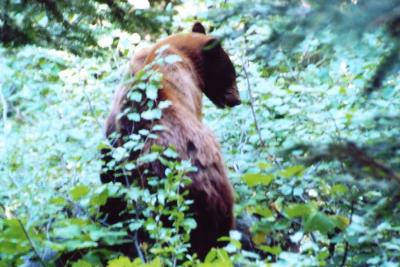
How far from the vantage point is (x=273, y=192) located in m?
4.69

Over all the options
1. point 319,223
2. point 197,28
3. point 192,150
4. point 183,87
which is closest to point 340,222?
point 319,223

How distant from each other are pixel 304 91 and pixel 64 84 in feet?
8.53

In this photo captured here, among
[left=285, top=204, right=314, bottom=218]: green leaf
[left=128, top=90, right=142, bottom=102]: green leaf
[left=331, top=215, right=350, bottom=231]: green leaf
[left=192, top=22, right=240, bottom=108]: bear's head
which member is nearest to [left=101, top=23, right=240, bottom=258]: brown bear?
[left=128, top=90, right=142, bottom=102]: green leaf

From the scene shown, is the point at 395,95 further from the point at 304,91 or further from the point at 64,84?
the point at 64,84

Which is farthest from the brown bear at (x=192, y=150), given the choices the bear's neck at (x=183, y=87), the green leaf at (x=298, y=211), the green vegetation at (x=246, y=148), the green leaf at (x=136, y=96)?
the green leaf at (x=298, y=211)

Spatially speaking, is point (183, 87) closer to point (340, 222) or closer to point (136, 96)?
point (136, 96)

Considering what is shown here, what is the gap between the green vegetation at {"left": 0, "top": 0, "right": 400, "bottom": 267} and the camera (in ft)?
7.20

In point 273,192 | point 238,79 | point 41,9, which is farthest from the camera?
point 238,79

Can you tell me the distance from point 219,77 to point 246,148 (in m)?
1.17

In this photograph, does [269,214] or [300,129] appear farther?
[300,129]

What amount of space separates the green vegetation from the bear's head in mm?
117

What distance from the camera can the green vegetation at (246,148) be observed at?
2195 millimetres

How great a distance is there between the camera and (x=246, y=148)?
5.60 m

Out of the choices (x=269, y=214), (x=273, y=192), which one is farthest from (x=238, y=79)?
(x=269, y=214)
